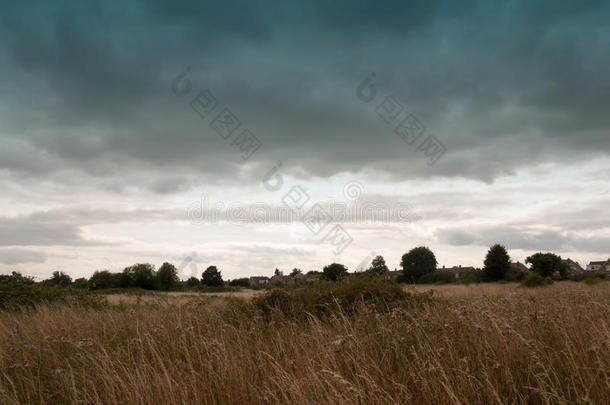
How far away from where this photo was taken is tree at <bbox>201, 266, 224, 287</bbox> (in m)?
93.7

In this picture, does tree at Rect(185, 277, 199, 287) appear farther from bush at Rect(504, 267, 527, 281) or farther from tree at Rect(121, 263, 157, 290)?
bush at Rect(504, 267, 527, 281)

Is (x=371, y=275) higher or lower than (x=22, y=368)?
higher

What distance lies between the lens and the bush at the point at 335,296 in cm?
1187

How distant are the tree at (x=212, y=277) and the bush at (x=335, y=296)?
8339cm

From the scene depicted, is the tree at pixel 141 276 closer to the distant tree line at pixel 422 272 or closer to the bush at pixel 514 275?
the distant tree line at pixel 422 272

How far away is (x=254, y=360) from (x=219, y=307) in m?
6.78

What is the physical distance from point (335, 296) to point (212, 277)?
282 ft

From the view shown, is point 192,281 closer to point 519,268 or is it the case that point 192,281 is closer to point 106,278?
point 106,278

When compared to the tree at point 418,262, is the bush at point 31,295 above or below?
below

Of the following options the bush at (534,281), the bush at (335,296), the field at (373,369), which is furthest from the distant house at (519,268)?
the field at (373,369)

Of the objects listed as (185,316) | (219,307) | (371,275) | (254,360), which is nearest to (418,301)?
(371,275)

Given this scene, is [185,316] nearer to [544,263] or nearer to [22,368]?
[22,368]

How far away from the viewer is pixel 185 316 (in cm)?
976

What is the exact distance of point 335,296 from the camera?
40.6 feet
